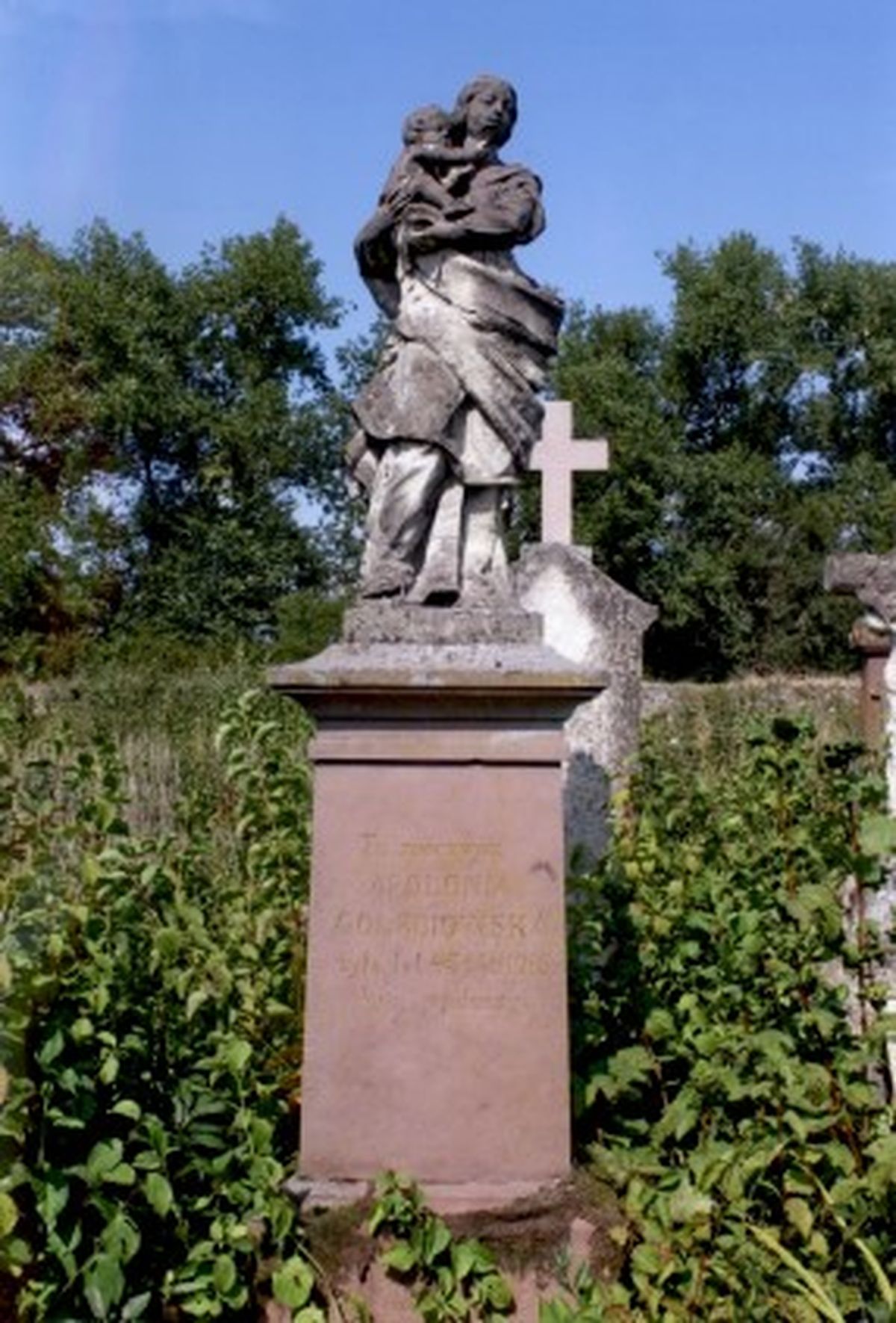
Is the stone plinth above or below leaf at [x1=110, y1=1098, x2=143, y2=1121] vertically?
above

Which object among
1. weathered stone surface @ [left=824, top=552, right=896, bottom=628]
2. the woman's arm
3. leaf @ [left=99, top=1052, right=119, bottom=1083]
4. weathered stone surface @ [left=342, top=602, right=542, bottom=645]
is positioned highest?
the woman's arm

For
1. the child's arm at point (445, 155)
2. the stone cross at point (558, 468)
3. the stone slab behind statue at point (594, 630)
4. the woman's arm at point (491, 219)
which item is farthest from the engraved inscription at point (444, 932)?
the stone cross at point (558, 468)

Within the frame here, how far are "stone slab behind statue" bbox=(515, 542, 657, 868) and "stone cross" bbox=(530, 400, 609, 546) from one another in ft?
0.62

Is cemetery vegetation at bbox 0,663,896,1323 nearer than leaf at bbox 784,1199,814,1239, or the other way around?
cemetery vegetation at bbox 0,663,896,1323

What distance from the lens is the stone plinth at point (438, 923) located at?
4215 mm

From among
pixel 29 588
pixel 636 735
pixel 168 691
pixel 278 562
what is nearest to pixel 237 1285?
pixel 636 735

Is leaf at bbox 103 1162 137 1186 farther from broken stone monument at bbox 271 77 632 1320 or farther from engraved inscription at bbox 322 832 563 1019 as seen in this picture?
engraved inscription at bbox 322 832 563 1019

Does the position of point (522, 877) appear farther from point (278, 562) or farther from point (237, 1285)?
point (278, 562)

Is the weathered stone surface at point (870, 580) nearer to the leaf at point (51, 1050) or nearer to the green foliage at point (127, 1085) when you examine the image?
the green foliage at point (127, 1085)

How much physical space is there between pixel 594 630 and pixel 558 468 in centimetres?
93

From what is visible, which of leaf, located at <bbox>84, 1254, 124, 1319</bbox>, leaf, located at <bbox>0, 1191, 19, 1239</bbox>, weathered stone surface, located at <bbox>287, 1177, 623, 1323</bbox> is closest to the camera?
leaf, located at <bbox>0, 1191, 19, 1239</bbox>

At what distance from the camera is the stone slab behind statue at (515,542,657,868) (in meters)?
8.10

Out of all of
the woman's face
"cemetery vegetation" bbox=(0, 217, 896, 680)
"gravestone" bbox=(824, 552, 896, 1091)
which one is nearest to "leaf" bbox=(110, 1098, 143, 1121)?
"gravestone" bbox=(824, 552, 896, 1091)

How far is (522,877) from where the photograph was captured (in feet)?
14.0
